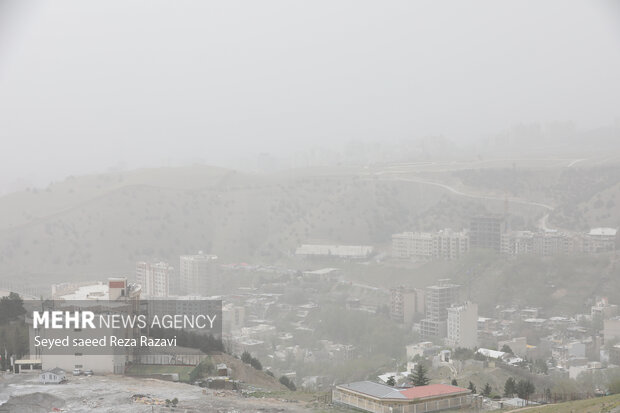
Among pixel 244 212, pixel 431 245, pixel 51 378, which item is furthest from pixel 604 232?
pixel 51 378

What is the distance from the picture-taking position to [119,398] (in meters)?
7.86

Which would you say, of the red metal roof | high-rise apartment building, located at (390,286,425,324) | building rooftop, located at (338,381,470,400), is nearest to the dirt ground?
building rooftop, located at (338,381,470,400)

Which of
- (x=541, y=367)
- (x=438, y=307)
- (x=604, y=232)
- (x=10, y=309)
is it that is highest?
(x=604, y=232)

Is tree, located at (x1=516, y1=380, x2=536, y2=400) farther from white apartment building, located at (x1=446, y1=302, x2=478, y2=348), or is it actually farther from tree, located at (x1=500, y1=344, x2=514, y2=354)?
white apartment building, located at (x1=446, y1=302, x2=478, y2=348)

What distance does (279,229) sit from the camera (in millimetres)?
27641

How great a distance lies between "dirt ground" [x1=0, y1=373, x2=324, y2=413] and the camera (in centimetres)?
750

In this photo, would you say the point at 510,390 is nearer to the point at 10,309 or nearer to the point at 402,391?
the point at 402,391

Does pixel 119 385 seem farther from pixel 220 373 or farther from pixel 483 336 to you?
pixel 483 336

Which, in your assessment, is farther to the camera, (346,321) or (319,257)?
(319,257)

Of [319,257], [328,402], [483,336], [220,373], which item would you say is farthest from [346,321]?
[328,402]

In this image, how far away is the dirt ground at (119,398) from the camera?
750 cm

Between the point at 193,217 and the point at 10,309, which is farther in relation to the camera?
the point at 193,217

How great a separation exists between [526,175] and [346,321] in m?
12.7

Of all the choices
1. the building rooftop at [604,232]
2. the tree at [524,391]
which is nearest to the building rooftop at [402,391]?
the tree at [524,391]
